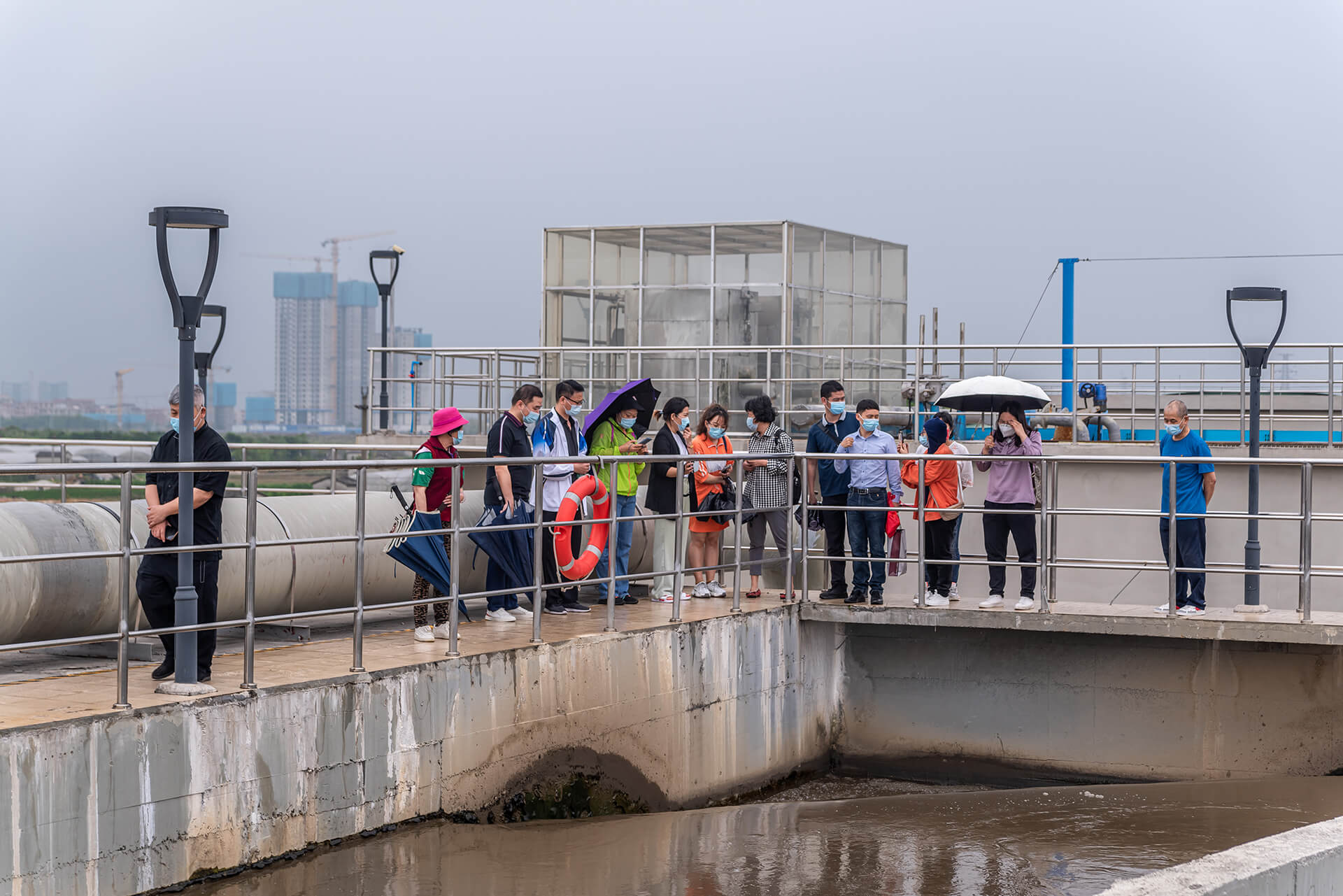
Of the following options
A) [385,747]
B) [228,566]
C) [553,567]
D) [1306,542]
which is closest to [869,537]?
[553,567]

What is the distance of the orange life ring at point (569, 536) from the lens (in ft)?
32.4

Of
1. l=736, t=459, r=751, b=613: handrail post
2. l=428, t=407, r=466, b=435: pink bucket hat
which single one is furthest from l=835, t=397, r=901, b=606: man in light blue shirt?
l=428, t=407, r=466, b=435: pink bucket hat

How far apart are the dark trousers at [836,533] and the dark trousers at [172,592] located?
5774 mm

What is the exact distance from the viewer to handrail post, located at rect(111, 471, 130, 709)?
20.9 ft

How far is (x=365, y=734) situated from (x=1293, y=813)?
6.52m

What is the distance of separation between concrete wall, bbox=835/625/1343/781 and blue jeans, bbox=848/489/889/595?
0.60 meters

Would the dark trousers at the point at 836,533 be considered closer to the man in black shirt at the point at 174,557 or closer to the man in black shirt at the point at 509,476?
the man in black shirt at the point at 509,476

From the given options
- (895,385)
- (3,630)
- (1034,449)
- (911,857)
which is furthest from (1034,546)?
(895,385)

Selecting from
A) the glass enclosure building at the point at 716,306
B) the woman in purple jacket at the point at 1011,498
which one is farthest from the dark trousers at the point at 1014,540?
the glass enclosure building at the point at 716,306

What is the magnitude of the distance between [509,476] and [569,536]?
2.72 feet

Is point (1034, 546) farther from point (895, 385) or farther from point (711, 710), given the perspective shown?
point (895, 385)

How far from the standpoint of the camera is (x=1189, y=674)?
1130cm

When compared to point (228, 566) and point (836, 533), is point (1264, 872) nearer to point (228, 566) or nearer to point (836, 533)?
point (228, 566)

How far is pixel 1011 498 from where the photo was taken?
446 inches
